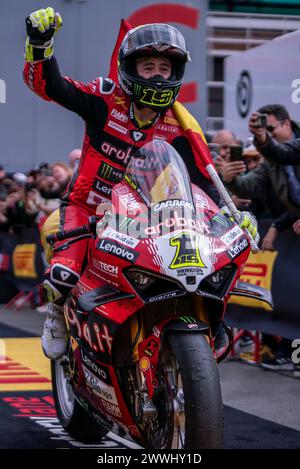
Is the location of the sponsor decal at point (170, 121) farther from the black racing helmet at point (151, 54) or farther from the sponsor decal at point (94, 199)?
the sponsor decal at point (94, 199)

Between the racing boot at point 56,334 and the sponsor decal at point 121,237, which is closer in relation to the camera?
the sponsor decal at point 121,237

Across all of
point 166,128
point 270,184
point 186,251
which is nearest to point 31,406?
point 166,128

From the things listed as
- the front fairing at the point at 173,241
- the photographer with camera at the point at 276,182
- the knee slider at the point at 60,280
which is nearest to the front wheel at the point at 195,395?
the front fairing at the point at 173,241

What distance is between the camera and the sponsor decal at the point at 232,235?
4.95 metres

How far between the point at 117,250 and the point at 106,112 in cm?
119

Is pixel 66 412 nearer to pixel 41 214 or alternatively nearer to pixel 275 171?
pixel 275 171

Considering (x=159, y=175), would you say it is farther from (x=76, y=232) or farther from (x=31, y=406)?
(x=31, y=406)

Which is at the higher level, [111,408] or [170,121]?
[170,121]

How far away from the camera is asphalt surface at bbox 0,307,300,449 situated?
20.2 feet

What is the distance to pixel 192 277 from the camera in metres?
4.68

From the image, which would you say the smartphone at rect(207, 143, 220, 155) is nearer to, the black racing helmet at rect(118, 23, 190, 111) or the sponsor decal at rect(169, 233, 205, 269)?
the black racing helmet at rect(118, 23, 190, 111)

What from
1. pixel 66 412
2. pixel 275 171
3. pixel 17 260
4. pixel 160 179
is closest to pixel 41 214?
pixel 17 260

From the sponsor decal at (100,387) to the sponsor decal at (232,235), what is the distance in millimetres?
848

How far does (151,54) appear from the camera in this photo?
5562mm
